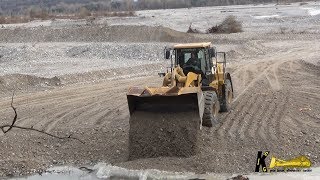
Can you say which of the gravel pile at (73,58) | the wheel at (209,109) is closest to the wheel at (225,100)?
the wheel at (209,109)

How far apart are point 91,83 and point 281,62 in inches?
375

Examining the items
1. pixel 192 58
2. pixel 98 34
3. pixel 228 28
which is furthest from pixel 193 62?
pixel 228 28

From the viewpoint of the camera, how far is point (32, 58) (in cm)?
Answer: 3278

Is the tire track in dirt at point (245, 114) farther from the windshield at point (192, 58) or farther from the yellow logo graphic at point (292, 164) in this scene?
the yellow logo graphic at point (292, 164)

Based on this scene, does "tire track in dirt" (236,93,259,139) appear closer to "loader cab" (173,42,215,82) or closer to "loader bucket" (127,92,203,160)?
"loader cab" (173,42,215,82)

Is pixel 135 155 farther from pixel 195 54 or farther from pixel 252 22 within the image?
pixel 252 22

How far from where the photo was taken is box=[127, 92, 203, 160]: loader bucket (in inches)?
439

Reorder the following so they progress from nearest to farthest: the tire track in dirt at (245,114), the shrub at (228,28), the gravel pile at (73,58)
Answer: the tire track in dirt at (245,114) → the gravel pile at (73,58) → the shrub at (228,28)

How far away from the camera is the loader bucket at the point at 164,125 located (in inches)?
439

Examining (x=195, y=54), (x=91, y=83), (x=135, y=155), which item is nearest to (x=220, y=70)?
(x=195, y=54)

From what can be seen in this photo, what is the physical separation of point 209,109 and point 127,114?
3.77 meters

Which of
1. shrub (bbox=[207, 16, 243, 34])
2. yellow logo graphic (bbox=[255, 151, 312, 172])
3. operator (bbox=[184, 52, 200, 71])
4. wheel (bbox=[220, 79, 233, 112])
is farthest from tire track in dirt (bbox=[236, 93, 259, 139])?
shrub (bbox=[207, 16, 243, 34])

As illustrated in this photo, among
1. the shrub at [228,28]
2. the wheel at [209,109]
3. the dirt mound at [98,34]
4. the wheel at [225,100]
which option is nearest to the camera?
the wheel at [209,109]

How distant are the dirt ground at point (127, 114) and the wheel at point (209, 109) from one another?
219mm
